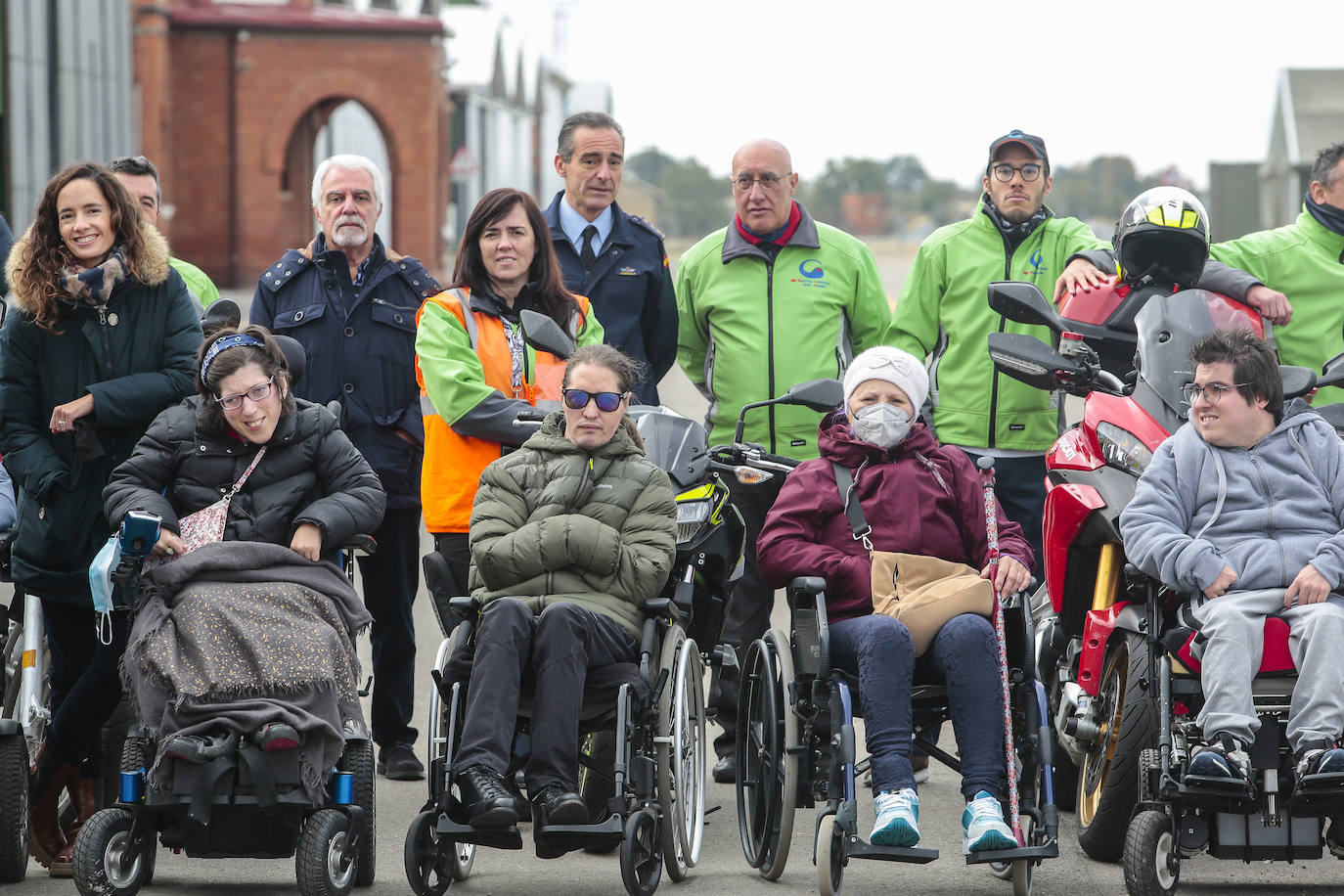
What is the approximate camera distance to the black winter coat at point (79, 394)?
533 cm

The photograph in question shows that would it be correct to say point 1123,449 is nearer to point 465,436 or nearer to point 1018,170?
point 1018,170

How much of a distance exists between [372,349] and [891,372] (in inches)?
80.5

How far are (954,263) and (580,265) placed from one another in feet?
4.76

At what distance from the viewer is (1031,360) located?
5473mm

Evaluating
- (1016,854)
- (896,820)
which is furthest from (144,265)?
(1016,854)

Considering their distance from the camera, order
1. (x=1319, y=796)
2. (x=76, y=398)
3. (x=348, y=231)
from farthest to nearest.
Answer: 1. (x=348, y=231)
2. (x=76, y=398)
3. (x=1319, y=796)

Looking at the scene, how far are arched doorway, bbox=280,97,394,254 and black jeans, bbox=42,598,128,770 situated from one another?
27.9 metres

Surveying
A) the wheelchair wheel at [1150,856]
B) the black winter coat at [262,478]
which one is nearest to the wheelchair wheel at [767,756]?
the wheelchair wheel at [1150,856]

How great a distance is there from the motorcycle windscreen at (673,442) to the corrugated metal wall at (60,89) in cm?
1711

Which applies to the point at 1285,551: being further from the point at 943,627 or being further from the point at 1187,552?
the point at 943,627

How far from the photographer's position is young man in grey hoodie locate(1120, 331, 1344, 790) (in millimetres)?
4594

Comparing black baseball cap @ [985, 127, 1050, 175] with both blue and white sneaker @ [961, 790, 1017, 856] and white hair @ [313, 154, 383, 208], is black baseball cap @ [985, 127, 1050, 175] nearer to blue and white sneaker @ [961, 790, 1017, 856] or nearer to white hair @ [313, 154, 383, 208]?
white hair @ [313, 154, 383, 208]

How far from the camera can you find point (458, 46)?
49438 millimetres

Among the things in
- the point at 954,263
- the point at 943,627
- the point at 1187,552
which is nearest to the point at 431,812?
the point at 943,627
